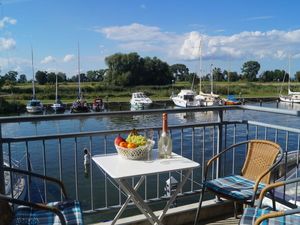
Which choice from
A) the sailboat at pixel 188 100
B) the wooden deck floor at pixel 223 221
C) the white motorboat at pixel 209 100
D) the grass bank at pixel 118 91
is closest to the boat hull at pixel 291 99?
the grass bank at pixel 118 91

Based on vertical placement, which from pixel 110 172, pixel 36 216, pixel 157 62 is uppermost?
pixel 157 62

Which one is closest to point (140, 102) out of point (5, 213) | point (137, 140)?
point (137, 140)

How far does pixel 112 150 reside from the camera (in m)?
19.0

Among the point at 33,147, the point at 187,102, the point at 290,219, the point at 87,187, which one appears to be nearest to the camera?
A: the point at 290,219

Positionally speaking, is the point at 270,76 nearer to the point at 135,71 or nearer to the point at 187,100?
the point at 135,71

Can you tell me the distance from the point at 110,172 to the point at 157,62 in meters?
86.1

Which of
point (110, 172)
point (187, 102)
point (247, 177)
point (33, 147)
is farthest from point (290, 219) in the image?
point (187, 102)

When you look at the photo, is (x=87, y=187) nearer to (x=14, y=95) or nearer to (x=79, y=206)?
(x=79, y=206)

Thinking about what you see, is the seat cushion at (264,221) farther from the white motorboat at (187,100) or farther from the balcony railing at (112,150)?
the white motorboat at (187,100)

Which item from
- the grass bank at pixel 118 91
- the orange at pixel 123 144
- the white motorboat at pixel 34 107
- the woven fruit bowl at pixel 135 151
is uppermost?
the orange at pixel 123 144

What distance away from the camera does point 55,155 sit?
765 inches

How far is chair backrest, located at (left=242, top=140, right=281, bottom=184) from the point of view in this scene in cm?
318

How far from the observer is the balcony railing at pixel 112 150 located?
10.7 feet

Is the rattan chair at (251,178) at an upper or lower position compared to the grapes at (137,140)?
lower
